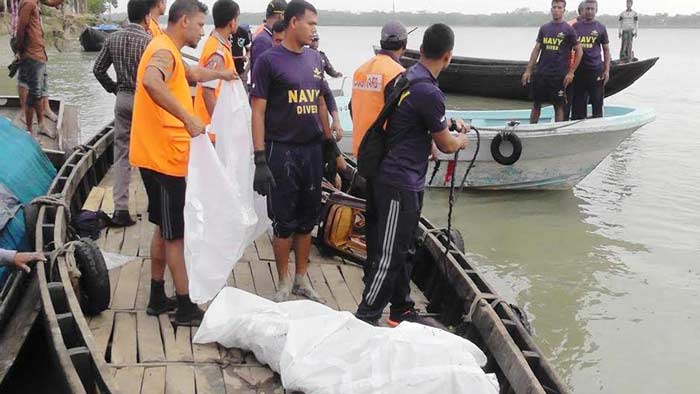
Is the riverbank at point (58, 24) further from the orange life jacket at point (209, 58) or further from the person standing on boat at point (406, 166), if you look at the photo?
the person standing on boat at point (406, 166)

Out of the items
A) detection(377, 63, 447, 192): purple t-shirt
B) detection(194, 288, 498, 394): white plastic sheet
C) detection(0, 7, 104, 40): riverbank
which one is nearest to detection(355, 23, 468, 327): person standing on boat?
detection(377, 63, 447, 192): purple t-shirt

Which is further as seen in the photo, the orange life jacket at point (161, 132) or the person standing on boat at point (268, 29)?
the person standing on boat at point (268, 29)

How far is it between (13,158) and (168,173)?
10.1 ft

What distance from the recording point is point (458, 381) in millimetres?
2566

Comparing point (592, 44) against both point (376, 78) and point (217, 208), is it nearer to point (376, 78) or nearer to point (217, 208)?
point (376, 78)

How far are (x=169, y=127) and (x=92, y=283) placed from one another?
955mm

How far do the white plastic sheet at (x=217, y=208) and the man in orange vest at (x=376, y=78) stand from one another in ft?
2.42

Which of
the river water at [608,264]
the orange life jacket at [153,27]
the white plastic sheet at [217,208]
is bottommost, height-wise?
the river water at [608,264]

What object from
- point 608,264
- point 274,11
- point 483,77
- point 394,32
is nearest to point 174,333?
point 394,32

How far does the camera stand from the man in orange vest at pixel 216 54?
418 cm

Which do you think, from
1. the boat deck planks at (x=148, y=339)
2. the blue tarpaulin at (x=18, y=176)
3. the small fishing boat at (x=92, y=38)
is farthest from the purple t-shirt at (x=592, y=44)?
the small fishing boat at (x=92, y=38)

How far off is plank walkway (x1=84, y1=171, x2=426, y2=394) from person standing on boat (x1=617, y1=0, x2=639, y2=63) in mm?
13396

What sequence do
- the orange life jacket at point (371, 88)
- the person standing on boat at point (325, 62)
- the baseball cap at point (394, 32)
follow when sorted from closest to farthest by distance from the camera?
1. the orange life jacket at point (371, 88)
2. the baseball cap at point (394, 32)
3. the person standing on boat at point (325, 62)

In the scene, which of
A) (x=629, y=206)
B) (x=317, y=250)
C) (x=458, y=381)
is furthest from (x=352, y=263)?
(x=629, y=206)
